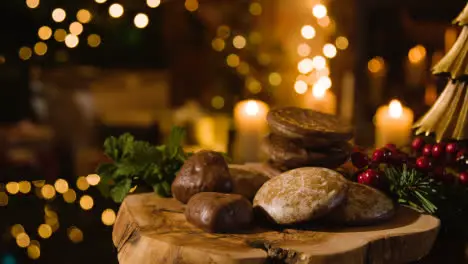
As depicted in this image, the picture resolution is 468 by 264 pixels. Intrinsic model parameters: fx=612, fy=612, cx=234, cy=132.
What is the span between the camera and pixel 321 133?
1.24 meters

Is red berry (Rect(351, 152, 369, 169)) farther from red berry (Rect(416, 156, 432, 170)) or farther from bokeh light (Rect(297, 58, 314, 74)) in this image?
bokeh light (Rect(297, 58, 314, 74))

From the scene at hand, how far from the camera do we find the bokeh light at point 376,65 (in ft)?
10.6

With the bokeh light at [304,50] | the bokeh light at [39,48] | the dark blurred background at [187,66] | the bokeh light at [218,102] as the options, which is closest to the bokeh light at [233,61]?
the dark blurred background at [187,66]

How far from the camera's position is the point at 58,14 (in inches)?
122

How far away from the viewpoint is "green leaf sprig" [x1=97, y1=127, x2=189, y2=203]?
4.41 ft

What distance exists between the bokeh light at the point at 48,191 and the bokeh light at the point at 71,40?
1.74 meters

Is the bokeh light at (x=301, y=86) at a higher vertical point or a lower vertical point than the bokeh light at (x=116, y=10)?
lower

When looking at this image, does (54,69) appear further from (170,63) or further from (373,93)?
(373,93)

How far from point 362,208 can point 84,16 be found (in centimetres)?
253

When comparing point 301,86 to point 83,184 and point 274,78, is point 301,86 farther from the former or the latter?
point 83,184

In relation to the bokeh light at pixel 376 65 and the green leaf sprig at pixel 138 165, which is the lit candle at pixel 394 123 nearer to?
the green leaf sprig at pixel 138 165

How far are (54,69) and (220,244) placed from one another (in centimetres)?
342

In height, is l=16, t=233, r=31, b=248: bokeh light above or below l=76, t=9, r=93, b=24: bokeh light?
below

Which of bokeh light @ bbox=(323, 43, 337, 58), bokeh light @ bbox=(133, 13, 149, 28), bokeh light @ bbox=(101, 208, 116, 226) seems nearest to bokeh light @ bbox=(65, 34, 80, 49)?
bokeh light @ bbox=(133, 13, 149, 28)
